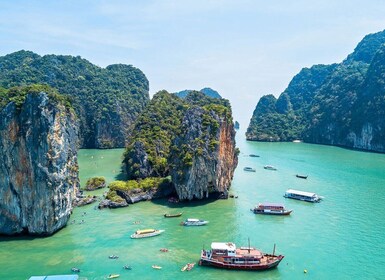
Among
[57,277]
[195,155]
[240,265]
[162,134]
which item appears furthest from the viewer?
[162,134]

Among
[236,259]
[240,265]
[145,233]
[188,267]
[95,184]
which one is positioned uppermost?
[95,184]

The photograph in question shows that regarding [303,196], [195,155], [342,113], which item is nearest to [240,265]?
[195,155]

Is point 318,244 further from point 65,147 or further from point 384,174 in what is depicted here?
point 384,174

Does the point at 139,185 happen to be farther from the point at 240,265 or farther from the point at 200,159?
the point at 240,265

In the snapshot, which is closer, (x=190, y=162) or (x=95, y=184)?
(x=190, y=162)

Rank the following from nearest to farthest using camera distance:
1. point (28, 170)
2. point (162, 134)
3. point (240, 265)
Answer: point (240, 265) < point (28, 170) < point (162, 134)
